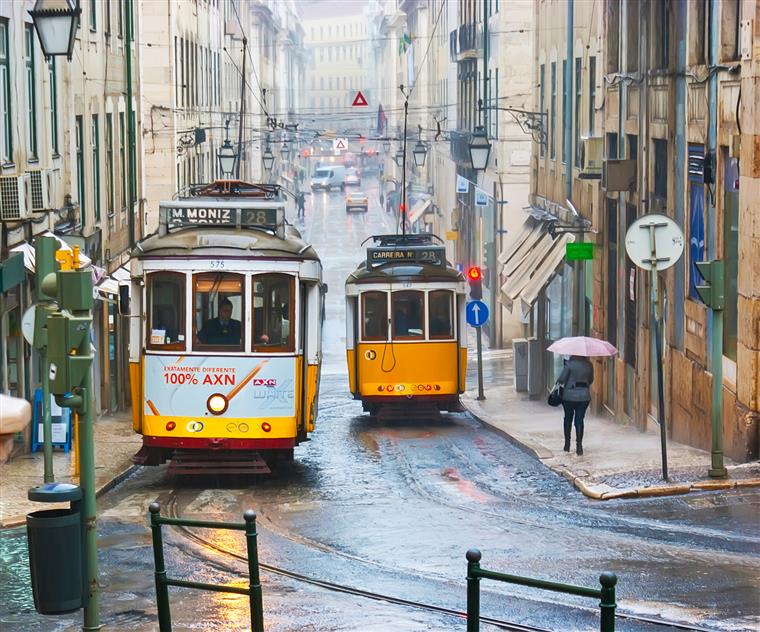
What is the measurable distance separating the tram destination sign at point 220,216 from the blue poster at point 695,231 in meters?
5.32

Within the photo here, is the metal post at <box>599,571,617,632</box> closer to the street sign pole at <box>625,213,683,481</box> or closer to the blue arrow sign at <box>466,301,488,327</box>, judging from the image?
the street sign pole at <box>625,213,683,481</box>

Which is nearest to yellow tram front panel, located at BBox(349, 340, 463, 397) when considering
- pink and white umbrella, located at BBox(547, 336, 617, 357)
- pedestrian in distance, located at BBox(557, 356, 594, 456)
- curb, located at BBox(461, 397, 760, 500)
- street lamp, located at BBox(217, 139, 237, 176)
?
pink and white umbrella, located at BBox(547, 336, 617, 357)

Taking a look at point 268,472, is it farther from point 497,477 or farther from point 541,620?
point 541,620

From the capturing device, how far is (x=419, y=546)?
1402cm

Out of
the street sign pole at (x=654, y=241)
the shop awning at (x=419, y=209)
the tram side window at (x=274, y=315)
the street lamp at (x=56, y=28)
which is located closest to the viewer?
the street lamp at (x=56, y=28)

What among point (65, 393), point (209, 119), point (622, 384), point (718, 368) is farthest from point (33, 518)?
point (209, 119)

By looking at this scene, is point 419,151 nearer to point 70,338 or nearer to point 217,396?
point 217,396

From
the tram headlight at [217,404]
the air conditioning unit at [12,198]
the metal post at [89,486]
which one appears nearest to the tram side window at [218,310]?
the tram headlight at [217,404]

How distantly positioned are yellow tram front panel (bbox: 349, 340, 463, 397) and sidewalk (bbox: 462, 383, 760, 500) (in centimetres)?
109

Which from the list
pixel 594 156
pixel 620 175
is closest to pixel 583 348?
pixel 620 175

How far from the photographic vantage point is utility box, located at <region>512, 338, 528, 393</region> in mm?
32062

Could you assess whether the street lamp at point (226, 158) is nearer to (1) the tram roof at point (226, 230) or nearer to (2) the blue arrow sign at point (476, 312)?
(2) the blue arrow sign at point (476, 312)

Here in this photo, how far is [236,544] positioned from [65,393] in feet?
18.1

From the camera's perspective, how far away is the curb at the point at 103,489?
50.6 ft
